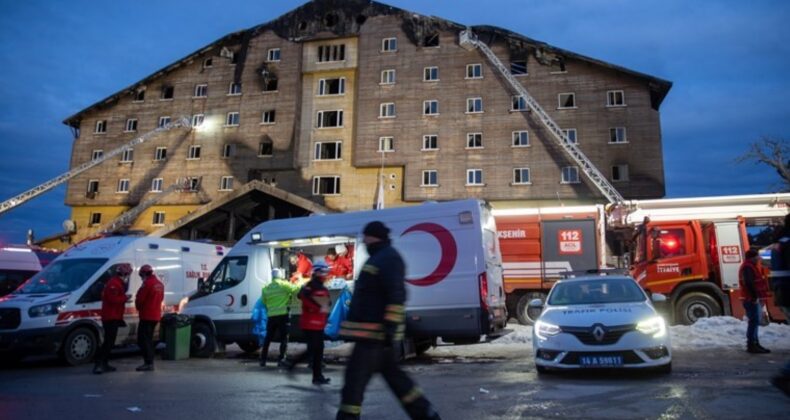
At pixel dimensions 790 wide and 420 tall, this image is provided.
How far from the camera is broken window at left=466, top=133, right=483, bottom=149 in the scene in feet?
114

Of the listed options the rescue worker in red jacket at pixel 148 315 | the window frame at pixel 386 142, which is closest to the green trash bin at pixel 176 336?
the rescue worker in red jacket at pixel 148 315

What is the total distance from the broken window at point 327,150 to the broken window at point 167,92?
13137 millimetres

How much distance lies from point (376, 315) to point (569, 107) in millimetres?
32078

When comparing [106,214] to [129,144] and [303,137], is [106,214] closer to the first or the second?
[129,144]

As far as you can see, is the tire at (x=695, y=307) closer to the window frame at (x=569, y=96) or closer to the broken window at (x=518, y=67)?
the window frame at (x=569, y=96)

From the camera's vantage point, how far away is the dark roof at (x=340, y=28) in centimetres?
3553

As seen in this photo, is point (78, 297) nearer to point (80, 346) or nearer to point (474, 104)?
point (80, 346)

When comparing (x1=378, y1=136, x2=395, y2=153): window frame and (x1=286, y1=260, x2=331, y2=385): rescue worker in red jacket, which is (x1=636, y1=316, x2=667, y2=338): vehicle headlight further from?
(x1=378, y1=136, x2=395, y2=153): window frame

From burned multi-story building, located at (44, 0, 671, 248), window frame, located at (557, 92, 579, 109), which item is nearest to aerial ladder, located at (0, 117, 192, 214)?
burned multi-story building, located at (44, 0, 671, 248)

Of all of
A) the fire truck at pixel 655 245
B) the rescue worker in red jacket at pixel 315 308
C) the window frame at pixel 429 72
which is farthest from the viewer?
the window frame at pixel 429 72

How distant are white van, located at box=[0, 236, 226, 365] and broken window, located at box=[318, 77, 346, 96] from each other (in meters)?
25.9

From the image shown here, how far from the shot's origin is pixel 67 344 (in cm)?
1088

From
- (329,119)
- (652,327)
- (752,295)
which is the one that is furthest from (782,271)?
(329,119)

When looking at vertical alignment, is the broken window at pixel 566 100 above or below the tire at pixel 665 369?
above
